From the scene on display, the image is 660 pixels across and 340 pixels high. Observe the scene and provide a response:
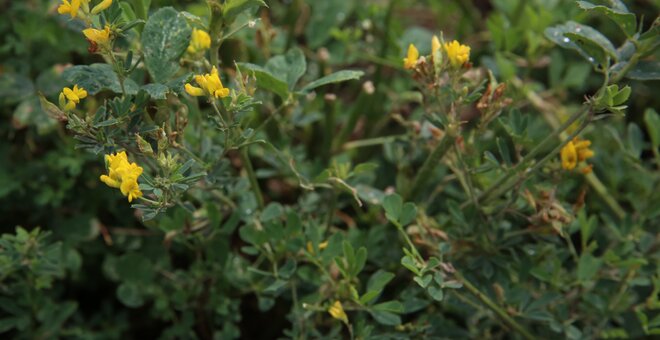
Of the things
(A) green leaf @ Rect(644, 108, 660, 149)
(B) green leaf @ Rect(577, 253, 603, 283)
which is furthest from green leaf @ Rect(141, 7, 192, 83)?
(A) green leaf @ Rect(644, 108, 660, 149)

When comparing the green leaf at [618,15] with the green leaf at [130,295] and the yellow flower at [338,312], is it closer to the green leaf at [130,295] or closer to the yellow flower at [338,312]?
the yellow flower at [338,312]

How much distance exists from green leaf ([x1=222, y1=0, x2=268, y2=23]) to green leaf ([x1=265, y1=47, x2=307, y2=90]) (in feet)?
0.68

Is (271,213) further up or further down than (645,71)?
further down

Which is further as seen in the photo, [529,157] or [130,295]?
[130,295]

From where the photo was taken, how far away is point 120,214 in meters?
1.70

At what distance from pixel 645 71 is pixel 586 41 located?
4.5 inches

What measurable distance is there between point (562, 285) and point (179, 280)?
0.76 metres

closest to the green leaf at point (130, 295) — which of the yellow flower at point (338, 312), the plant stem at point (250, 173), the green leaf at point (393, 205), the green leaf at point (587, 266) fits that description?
the plant stem at point (250, 173)

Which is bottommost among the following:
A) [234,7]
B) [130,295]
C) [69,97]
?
[130,295]

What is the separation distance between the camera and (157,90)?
3.68ft

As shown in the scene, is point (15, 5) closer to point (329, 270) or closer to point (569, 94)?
point (329, 270)

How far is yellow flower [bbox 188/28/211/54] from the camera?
122 centimetres

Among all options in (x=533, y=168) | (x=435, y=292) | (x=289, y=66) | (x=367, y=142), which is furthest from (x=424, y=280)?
(x=367, y=142)

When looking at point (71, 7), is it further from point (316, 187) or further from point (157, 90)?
point (316, 187)
